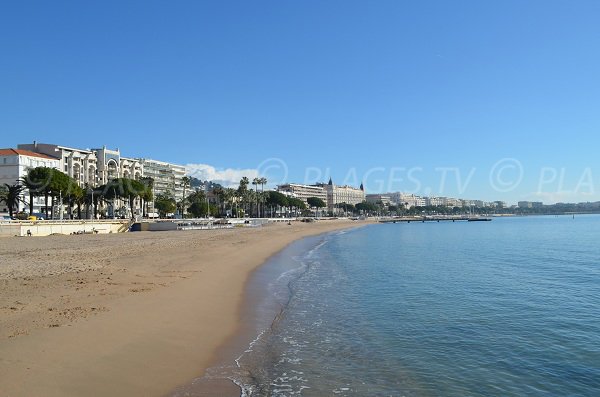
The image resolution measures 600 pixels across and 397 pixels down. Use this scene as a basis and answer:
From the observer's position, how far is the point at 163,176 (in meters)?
148

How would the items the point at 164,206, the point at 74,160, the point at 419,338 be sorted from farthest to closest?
the point at 164,206, the point at 74,160, the point at 419,338

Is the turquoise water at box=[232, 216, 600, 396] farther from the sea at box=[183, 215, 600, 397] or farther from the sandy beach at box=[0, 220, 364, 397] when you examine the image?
the sandy beach at box=[0, 220, 364, 397]

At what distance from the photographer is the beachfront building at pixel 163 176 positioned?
14100 cm

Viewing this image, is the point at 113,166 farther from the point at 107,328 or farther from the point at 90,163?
the point at 107,328

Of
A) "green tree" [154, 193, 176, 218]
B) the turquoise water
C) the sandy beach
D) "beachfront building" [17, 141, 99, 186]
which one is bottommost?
the turquoise water

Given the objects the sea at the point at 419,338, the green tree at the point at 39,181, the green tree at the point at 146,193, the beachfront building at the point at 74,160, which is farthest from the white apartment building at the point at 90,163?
the sea at the point at 419,338

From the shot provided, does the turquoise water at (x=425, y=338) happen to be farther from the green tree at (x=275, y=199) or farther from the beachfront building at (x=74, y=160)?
the green tree at (x=275, y=199)

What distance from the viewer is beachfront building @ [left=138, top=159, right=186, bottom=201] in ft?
463

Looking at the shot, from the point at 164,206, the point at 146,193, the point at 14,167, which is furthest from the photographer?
the point at 164,206

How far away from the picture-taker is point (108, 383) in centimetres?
648

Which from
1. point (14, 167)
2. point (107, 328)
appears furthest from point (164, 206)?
point (107, 328)

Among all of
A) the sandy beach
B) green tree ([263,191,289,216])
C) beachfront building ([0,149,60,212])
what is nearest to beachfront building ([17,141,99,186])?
beachfront building ([0,149,60,212])

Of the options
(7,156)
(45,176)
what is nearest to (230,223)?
(45,176)

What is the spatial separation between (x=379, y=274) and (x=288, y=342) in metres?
12.7
